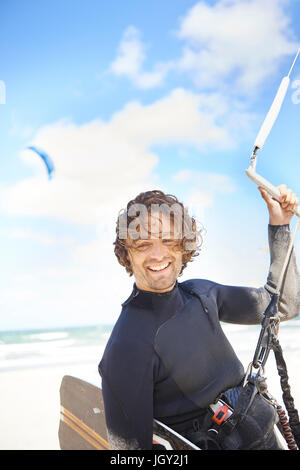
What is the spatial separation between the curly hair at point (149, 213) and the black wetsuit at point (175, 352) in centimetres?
20

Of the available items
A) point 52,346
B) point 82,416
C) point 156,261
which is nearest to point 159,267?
point 156,261

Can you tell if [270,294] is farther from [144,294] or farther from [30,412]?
[30,412]

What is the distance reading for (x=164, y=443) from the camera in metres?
1.75

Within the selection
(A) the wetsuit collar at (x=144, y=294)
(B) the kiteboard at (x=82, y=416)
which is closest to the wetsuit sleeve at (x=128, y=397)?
(A) the wetsuit collar at (x=144, y=294)

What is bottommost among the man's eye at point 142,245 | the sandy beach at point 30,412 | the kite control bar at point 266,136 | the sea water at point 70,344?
the sandy beach at point 30,412

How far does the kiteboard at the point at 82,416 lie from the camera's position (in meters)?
2.41

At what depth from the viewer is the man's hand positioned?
1.89 meters

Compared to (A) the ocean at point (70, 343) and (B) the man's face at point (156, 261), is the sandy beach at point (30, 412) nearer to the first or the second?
(B) the man's face at point (156, 261)

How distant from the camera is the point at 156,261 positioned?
1.92 m

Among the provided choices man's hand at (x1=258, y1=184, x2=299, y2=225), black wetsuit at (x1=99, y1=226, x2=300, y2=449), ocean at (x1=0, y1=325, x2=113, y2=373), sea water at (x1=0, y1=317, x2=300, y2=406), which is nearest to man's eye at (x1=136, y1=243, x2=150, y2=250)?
black wetsuit at (x1=99, y1=226, x2=300, y2=449)
